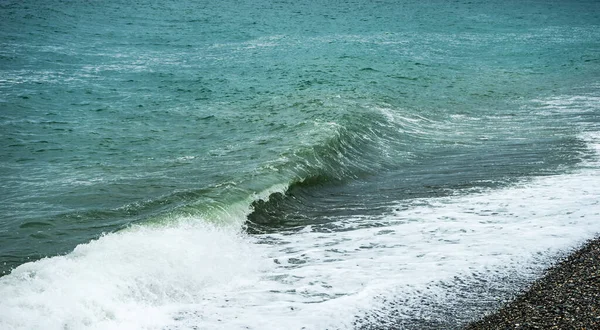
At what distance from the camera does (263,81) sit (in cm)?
2716

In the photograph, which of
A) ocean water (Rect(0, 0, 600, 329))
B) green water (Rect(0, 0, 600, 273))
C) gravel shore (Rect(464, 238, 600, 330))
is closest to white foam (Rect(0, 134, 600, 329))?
ocean water (Rect(0, 0, 600, 329))

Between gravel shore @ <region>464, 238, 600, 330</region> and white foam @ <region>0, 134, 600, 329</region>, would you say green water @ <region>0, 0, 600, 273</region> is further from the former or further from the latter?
gravel shore @ <region>464, 238, 600, 330</region>

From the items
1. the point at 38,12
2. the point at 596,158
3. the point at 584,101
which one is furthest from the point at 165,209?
the point at 38,12

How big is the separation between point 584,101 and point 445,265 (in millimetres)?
17283

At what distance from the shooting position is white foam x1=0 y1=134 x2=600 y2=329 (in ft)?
25.6

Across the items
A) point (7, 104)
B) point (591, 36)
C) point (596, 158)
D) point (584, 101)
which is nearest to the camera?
point (596, 158)

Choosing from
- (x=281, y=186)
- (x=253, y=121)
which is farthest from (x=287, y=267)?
(x=253, y=121)

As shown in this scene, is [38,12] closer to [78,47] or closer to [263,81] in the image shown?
[78,47]

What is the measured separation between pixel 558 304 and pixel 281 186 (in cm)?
704

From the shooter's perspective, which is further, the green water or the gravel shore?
the green water

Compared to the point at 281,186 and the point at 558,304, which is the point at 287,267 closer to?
the point at 558,304

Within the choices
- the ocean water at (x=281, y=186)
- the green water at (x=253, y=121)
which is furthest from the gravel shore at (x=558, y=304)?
the green water at (x=253, y=121)

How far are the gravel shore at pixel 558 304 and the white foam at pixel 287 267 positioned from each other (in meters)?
0.53

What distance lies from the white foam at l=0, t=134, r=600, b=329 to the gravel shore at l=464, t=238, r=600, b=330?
0.53 meters
